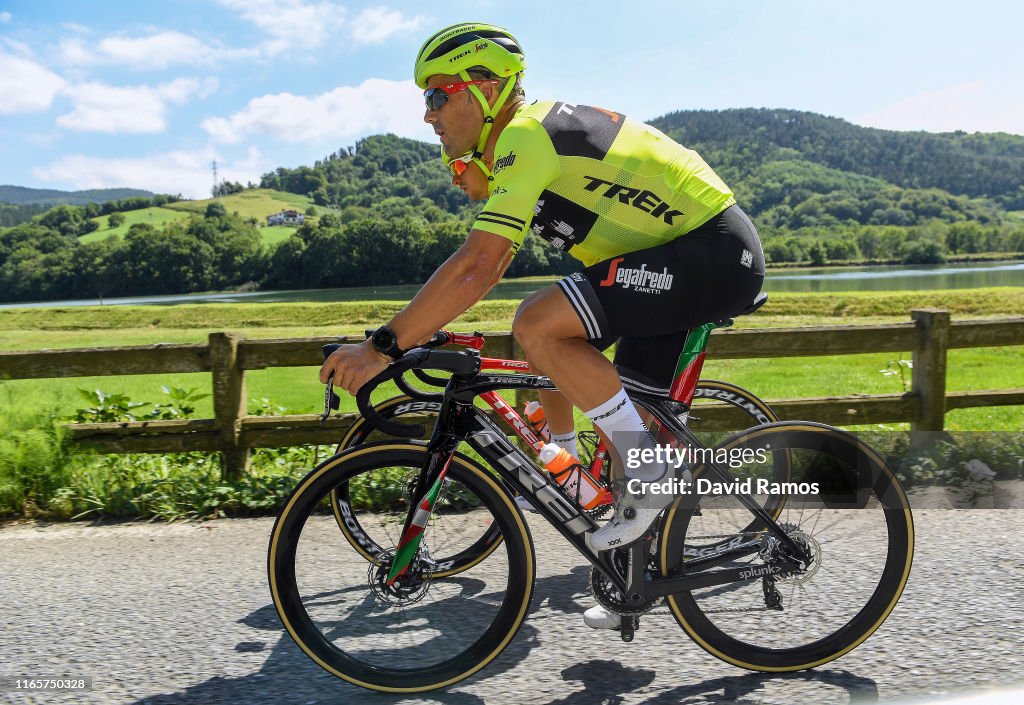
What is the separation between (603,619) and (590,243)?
1.37m

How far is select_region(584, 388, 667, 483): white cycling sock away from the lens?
2.57m

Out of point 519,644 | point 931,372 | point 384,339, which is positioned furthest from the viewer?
point 931,372

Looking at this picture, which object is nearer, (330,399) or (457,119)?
(330,399)

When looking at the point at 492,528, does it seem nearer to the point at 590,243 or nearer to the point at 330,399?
the point at 330,399

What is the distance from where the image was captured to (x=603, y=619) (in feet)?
8.87

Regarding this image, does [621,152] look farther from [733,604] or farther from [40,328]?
[40,328]

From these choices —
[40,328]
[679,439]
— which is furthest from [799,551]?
[40,328]

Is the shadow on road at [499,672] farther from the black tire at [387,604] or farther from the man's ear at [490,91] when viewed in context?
the man's ear at [490,91]

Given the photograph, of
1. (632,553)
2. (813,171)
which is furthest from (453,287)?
(813,171)

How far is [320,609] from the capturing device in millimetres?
2750

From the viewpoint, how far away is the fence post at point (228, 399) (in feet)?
17.0

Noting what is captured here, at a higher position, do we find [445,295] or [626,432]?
[445,295]

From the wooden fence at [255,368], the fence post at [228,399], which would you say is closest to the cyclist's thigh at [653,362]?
the wooden fence at [255,368]

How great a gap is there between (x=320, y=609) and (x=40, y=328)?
41.6 metres
